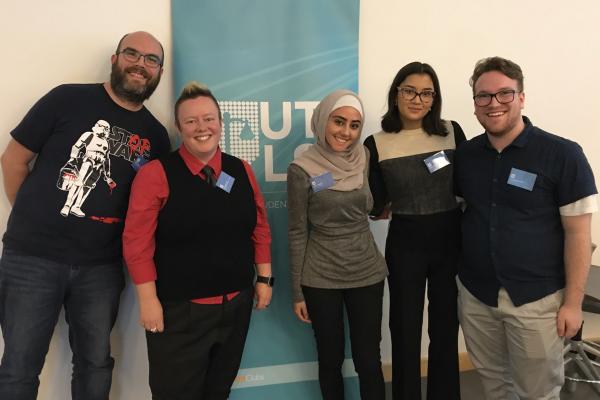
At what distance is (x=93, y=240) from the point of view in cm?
161

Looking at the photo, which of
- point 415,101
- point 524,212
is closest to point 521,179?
point 524,212

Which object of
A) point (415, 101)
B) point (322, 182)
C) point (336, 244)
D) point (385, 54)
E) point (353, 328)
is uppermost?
point (385, 54)

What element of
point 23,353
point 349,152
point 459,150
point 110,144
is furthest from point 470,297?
point 23,353

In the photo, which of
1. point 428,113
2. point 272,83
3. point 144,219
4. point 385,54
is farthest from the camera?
point 385,54

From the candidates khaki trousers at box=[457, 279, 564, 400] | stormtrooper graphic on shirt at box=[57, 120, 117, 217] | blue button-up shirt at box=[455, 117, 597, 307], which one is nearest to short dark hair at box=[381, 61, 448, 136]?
blue button-up shirt at box=[455, 117, 597, 307]

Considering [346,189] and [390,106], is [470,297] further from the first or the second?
[390,106]

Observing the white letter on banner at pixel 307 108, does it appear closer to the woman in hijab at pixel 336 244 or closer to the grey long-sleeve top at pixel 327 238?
the woman in hijab at pixel 336 244

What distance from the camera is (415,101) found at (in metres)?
1.71

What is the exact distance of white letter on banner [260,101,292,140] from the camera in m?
2.05

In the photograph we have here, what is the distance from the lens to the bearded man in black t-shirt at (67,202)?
1.57 m

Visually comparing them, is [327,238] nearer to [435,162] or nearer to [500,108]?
[435,162]

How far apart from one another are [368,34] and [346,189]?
3.38ft

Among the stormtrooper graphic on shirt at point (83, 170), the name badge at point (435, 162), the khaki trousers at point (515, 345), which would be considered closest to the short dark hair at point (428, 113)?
the name badge at point (435, 162)

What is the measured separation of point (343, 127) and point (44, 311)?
1422 mm
